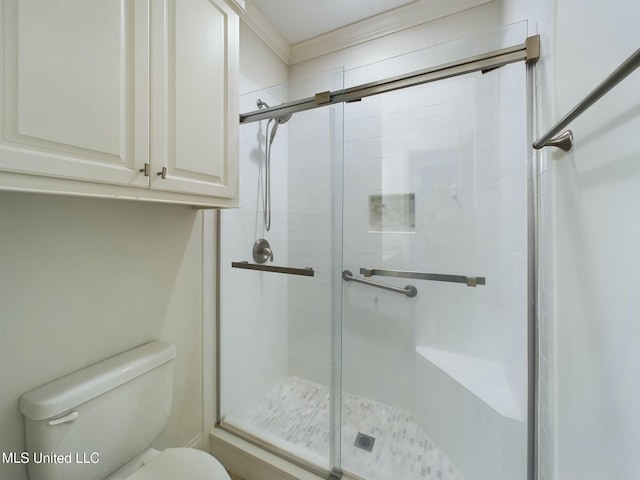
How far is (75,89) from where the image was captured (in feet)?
2.09

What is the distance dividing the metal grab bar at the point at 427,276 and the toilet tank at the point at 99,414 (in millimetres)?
1139

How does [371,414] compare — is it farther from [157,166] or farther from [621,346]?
[157,166]

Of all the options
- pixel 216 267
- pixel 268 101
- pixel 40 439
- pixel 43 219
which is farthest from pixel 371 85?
pixel 40 439

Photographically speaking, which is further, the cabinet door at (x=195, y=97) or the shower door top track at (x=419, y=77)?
the shower door top track at (x=419, y=77)

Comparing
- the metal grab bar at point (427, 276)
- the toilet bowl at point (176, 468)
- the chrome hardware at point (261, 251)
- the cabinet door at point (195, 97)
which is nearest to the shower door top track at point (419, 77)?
the cabinet door at point (195, 97)

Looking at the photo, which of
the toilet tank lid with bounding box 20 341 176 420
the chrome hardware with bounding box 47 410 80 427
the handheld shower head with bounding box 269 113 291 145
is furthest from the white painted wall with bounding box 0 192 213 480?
the handheld shower head with bounding box 269 113 291 145

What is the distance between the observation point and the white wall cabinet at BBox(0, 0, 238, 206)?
1.85 ft

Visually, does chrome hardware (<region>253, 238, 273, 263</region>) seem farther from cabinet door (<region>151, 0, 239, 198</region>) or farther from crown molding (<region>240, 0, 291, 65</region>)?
crown molding (<region>240, 0, 291, 65</region>)

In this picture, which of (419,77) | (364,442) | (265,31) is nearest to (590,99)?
A: (419,77)

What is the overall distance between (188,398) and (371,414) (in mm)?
1068

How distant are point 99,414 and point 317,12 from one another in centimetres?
234

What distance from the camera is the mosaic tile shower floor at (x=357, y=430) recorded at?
1248 millimetres

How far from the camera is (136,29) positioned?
2.46 feet

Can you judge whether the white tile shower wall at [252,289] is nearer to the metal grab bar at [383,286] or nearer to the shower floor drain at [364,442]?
the metal grab bar at [383,286]
